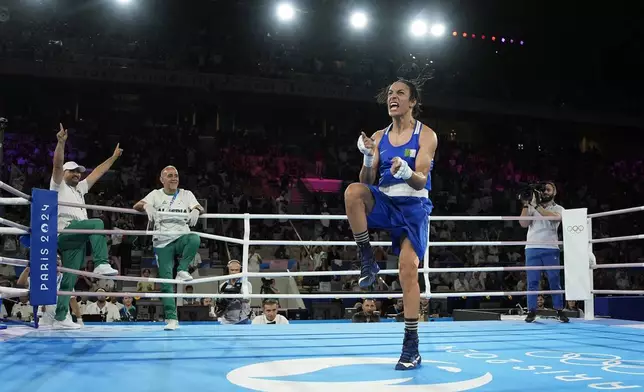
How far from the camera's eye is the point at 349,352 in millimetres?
2879

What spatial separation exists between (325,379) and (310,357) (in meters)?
0.56

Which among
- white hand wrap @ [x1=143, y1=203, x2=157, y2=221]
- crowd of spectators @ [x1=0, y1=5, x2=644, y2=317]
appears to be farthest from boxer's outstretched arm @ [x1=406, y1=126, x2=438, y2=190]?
crowd of spectators @ [x1=0, y1=5, x2=644, y2=317]

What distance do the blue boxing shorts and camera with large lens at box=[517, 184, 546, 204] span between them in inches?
103

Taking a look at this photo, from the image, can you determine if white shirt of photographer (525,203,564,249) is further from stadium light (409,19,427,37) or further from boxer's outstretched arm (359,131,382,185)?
stadium light (409,19,427,37)

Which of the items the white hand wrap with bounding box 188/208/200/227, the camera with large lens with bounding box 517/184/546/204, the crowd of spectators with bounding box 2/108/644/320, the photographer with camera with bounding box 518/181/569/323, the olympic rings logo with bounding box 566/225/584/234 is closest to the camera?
the white hand wrap with bounding box 188/208/200/227

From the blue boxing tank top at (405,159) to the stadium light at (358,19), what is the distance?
400 inches

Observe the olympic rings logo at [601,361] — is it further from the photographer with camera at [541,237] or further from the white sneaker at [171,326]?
the white sneaker at [171,326]

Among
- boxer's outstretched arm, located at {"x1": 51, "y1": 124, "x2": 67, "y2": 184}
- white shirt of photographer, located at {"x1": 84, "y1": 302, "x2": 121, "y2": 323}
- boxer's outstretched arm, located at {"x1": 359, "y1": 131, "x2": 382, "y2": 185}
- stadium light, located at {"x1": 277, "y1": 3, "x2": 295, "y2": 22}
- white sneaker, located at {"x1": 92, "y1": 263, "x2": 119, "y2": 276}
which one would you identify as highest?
stadium light, located at {"x1": 277, "y1": 3, "x2": 295, "y2": 22}

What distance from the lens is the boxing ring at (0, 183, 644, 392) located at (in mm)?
2070

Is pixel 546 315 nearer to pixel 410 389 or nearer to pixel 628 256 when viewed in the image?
pixel 410 389

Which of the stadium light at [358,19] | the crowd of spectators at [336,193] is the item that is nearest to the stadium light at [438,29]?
the stadium light at [358,19]

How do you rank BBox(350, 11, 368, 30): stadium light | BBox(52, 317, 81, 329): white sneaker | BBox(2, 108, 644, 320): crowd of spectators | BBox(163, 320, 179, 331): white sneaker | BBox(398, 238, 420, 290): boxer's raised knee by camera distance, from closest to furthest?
1. BBox(398, 238, 420, 290): boxer's raised knee
2. BBox(52, 317, 81, 329): white sneaker
3. BBox(163, 320, 179, 331): white sneaker
4. BBox(2, 108, 644, 320): crowd of spectators
5. BBox(350, 11, 368, 30): stadium light

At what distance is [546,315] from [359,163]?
948cm

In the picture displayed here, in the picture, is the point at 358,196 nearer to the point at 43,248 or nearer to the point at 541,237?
the point at 43,248
